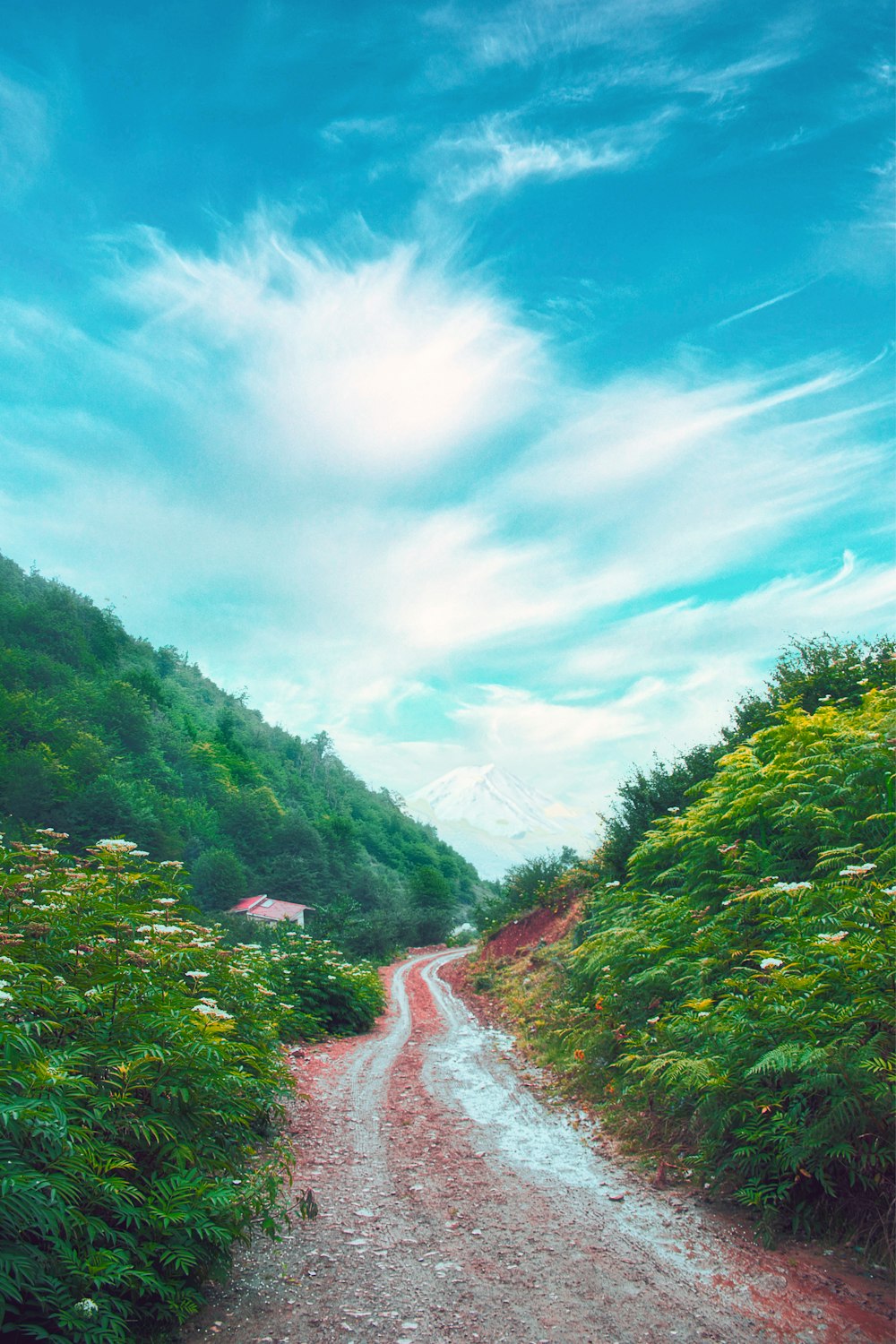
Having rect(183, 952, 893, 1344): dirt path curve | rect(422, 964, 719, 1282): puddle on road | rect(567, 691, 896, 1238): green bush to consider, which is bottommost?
rect(422, 964, 719, 1282): puddle on road

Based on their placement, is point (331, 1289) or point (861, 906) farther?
point (861, 906)

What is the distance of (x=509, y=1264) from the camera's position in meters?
4.36

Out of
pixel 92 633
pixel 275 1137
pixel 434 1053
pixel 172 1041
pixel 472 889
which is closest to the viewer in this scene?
pixel 172 1041

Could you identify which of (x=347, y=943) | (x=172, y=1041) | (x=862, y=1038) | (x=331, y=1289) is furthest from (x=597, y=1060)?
(x=347, y=943)

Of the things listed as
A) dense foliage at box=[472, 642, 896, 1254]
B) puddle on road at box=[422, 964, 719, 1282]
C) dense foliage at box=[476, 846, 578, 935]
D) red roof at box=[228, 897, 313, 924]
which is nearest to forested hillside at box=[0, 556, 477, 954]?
red roof at box=[228, 897, 313, 924]

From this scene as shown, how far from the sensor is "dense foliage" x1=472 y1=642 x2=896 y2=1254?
4.61m

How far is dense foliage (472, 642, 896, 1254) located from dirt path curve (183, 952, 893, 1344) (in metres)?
0.59

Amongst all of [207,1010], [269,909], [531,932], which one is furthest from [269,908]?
[207,1010]

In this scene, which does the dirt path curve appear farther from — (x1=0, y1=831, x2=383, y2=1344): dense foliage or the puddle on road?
(x1=0, y1=831, x2=383, y2=1344): dense foliage

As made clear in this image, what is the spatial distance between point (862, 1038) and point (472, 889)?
110741 millimetres

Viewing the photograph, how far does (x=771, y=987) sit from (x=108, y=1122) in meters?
4.72

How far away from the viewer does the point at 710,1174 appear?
216 inches

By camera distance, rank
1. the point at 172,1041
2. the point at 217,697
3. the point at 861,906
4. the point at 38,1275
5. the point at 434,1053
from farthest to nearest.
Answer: the point at 217,697 < the point at 434,1053 < the point at 861,906 < the point at 172,1041 < the point at 38,1275

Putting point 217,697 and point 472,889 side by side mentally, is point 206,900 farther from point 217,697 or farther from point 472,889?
point 217,697
